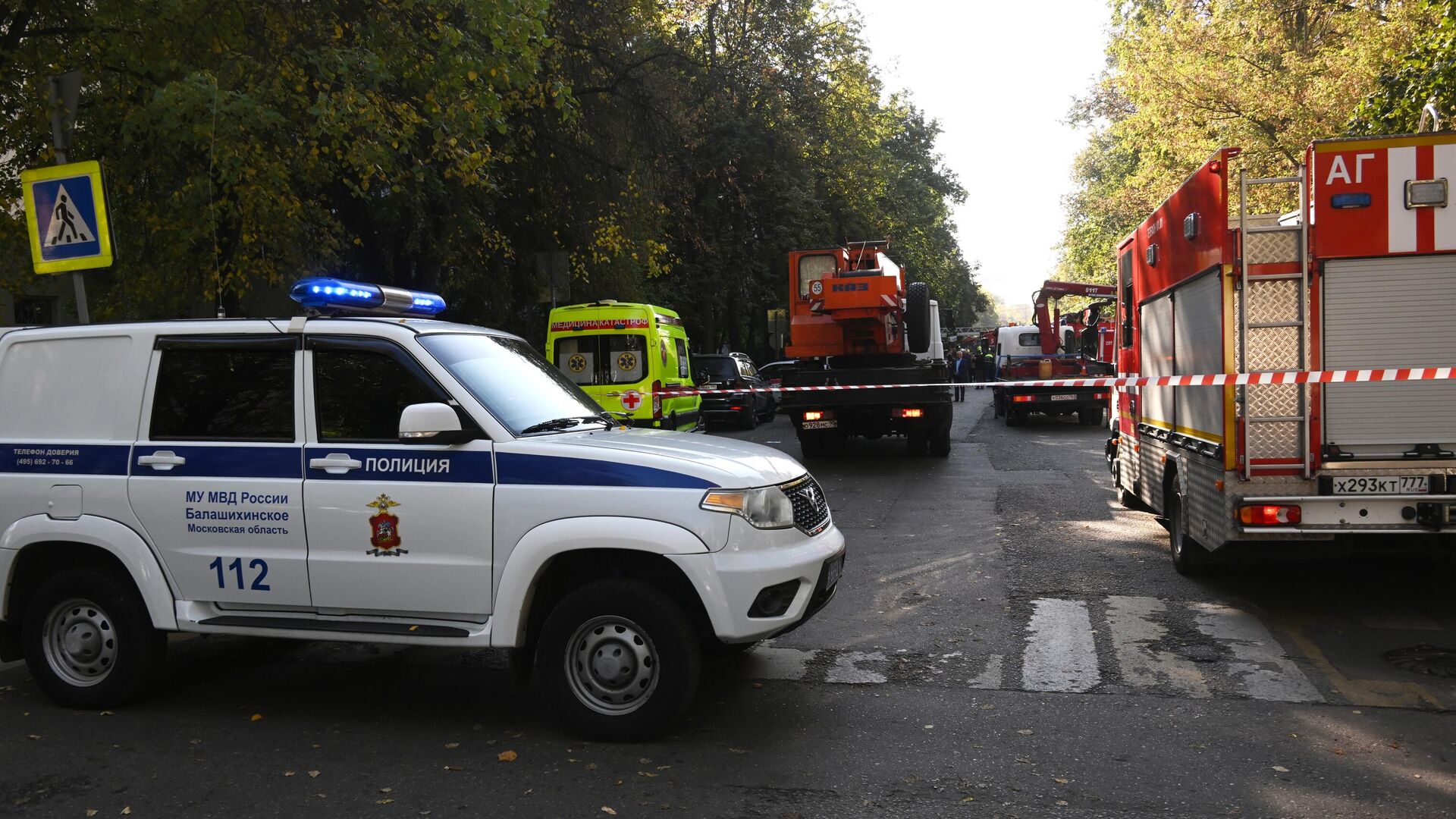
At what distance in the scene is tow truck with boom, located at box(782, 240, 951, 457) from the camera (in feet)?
55.9

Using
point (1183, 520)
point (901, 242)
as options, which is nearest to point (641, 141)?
point (1183, 520)

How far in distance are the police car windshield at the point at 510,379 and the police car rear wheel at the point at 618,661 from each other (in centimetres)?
90

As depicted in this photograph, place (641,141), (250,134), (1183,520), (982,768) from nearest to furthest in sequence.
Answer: (982,768), (1183,520), (250,134), (641,141)

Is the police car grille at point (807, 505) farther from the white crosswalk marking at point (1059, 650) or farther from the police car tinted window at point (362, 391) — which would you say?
the police car tinted window at point (362, 391)

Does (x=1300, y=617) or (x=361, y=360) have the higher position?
(x=361, y=360)

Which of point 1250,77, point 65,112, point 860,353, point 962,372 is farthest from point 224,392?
point 962,372

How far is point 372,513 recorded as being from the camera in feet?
17.3

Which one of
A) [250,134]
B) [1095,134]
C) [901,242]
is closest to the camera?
[250,134]

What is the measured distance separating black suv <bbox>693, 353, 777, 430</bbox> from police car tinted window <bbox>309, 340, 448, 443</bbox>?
61.5ft

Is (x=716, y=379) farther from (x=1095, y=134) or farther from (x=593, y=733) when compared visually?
(x=1095, y=134)

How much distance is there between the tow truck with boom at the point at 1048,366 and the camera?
79.3ft

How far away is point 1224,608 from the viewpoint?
7.52m

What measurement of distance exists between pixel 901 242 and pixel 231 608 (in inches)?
1778

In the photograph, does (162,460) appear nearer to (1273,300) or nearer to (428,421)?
(428,421)
